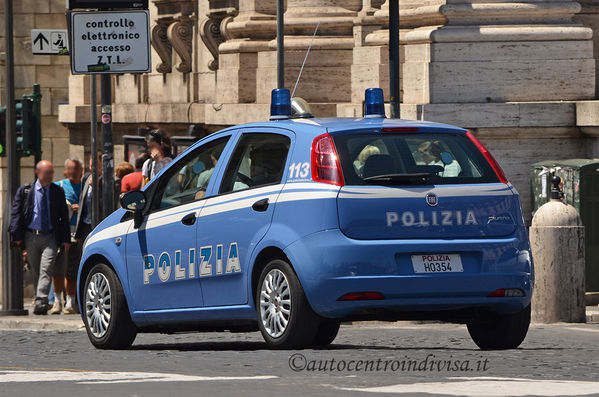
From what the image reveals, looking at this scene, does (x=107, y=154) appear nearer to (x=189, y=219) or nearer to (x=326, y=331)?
(x=189, y=219)

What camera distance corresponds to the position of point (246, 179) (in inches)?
464

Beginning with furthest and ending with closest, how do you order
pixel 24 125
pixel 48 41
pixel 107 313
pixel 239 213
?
pixel 48 41, pixel 24 125, pixel 107 313, pixel 239 213

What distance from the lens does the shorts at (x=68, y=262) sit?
18844mm

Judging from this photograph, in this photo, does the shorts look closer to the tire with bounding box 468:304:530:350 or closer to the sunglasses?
the sunglasses

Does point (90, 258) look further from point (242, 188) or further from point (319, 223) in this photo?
point (319, 223)

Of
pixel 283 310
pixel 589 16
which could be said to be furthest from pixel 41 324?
pixel 589 16

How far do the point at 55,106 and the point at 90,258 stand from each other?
2034cm

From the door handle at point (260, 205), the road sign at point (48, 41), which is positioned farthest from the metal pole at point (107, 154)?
the road sign at point (48, 41)

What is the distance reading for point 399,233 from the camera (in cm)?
1104

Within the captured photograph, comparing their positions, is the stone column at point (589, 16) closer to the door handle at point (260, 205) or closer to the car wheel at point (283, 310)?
the door handle at point (260, 205)

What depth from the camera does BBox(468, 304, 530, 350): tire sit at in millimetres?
11766

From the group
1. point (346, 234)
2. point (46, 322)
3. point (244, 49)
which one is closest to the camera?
point (346, 234)

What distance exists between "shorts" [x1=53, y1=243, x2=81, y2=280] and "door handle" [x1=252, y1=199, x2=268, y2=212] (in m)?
7.56

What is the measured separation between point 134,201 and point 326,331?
1.87m
